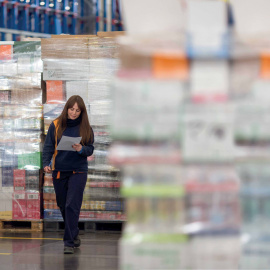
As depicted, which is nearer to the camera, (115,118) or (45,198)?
(115,118)

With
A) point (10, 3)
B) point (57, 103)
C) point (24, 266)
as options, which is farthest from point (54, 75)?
point (10, 3)

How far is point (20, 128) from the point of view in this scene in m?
9.38

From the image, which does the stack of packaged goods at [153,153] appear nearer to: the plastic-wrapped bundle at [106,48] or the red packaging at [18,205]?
the plastic-wrapped bundle at [106,48]

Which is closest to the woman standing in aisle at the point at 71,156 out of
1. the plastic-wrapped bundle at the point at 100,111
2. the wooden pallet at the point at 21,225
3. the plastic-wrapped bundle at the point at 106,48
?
the plastic-wrapped bundle at the point at 100,111

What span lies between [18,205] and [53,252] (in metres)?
1.99

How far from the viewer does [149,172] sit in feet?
10.5

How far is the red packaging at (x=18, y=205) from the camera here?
941 cm

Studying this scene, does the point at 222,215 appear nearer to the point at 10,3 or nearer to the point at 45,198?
the point at 45,198

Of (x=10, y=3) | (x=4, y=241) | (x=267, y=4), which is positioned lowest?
(x=4, y=241)

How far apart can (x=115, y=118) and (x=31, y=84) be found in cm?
639

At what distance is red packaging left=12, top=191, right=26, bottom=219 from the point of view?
941cm

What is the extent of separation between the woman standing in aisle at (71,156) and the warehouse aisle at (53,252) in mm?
411

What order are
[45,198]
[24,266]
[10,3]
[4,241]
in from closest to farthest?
[24,266] → [4,241] → [45,198] → [10,3]

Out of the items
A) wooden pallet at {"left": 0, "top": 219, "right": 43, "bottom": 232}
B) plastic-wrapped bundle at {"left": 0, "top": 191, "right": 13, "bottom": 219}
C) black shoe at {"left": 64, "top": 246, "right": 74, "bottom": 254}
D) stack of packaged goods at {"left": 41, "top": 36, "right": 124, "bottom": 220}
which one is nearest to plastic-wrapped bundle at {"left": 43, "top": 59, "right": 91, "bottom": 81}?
stack of packaged goods at {"left": 41, "top": 36, "right": 124, "bottom": 220}
